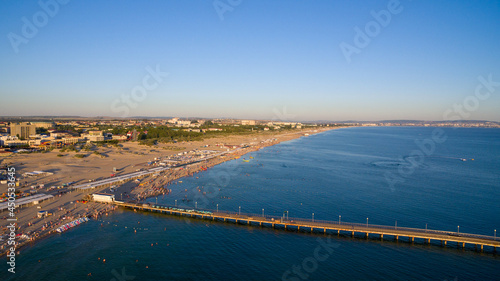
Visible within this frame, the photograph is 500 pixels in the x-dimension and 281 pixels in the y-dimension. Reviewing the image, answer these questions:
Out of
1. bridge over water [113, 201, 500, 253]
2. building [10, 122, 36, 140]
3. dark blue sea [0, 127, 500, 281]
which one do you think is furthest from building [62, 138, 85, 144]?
bridge over water [113, 201, 500, 253]

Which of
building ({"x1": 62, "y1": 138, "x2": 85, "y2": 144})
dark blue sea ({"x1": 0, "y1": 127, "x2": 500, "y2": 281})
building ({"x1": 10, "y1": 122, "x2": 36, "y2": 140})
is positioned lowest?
dark blue sea ({"x1": 0, "y1": 127, "x2": 500, "y2": 281})

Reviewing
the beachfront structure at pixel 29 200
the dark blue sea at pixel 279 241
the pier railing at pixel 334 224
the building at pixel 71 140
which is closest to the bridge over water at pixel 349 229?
the pier railing at pixel 334 224

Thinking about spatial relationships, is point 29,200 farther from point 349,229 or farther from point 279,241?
point 349,229

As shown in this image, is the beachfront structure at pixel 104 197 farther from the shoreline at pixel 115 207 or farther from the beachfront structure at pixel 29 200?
the beachfront structure at pixel 29 200

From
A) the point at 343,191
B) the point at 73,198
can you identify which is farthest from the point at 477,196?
the point at 73,198

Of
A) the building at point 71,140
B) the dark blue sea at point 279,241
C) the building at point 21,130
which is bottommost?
the dark blue sea at point 279,241

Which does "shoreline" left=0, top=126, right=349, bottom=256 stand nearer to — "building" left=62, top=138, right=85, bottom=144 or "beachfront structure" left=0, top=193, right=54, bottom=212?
"beachfront structure" left=0, top=193, right=54, bottom=212
